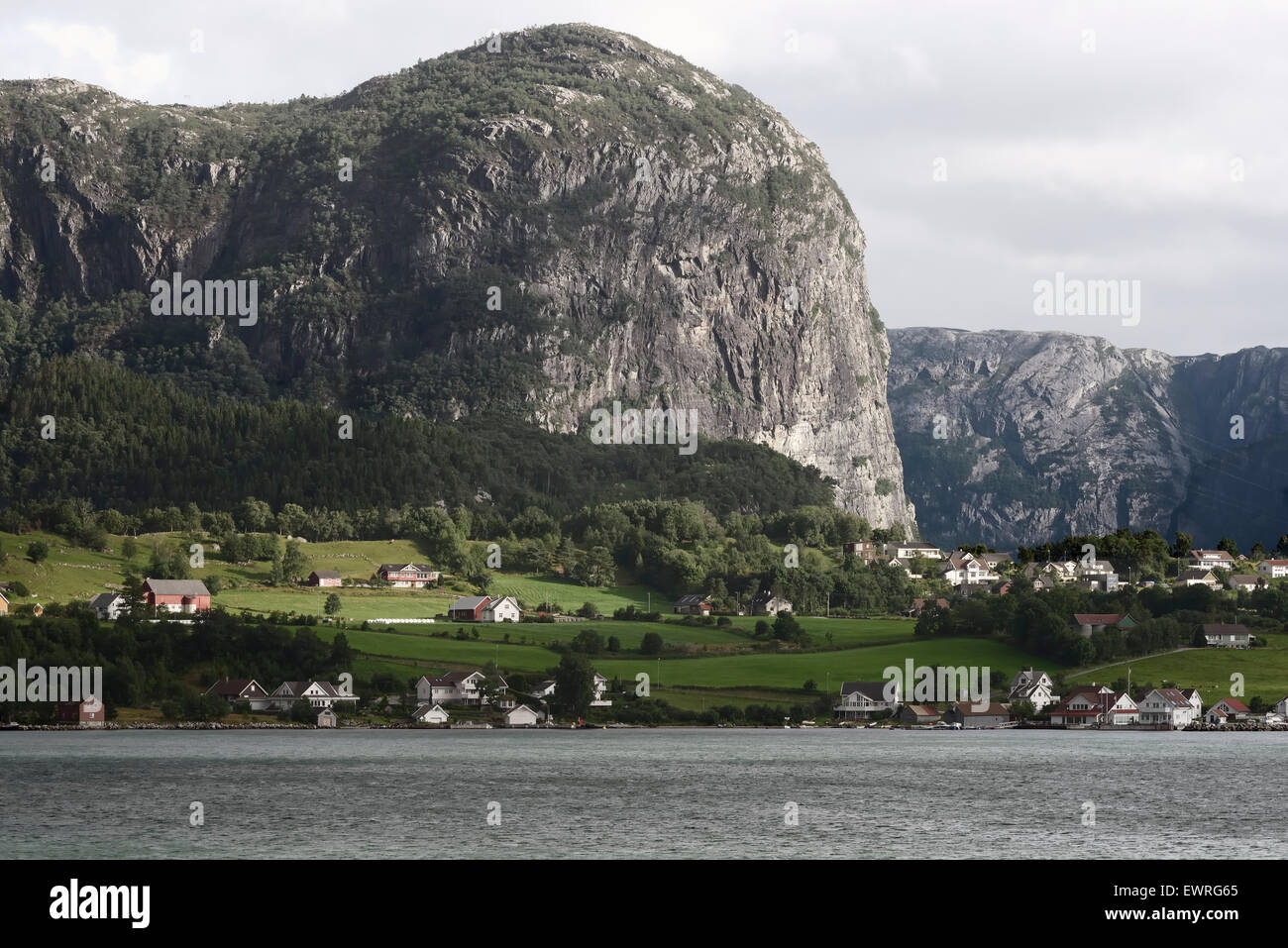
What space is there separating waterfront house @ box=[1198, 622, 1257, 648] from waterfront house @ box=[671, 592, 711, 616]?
2017 inches

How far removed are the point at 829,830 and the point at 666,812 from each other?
9176 mm

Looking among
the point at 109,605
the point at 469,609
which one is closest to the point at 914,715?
the point at 469,609

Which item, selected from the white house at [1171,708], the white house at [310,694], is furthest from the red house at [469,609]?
the white house at [1171,708]

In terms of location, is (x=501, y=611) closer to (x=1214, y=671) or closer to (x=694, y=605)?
(x=694, y=605)

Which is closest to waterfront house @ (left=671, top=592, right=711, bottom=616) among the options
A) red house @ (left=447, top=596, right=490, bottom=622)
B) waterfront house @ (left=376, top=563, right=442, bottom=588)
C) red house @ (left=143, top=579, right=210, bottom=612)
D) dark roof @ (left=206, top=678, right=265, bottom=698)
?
red house @ (left=447, top=596, right=490, bottom=622)

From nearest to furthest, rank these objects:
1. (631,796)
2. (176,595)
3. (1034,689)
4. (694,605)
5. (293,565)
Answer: (631,796) < (1034,689) < (176,595) < (293,565) < (694,605)

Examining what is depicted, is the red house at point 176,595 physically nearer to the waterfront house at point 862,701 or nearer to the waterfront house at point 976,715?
the waterfront house at point 862,701

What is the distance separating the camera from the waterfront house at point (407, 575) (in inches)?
7293

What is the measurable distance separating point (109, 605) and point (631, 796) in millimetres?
83101

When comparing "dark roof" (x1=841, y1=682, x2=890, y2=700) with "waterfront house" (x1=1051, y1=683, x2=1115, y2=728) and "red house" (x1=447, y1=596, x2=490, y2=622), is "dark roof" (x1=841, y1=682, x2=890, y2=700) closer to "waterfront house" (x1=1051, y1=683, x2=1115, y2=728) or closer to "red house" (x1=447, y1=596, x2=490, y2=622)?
"waterfront house" (x1=1051, y1=683, x2=1115, y2=728)

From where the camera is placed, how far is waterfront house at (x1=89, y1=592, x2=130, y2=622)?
14975cm

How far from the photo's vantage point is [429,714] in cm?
13825
